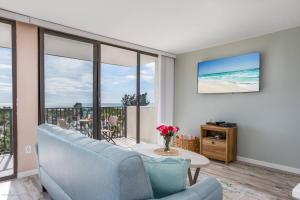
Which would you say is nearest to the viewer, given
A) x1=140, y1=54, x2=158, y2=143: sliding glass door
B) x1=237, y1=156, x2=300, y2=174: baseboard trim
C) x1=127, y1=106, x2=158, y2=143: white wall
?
x1=237, y1=156, x2=300, y2=174: baseboard trim

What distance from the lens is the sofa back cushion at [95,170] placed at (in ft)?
3.01

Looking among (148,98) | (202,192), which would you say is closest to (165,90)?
(148,98)

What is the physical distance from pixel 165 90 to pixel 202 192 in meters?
3.70

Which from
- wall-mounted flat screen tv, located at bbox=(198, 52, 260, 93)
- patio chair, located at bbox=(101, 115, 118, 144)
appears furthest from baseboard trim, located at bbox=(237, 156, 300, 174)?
patio chair, located at bbox=(101, 115, 118, 144)

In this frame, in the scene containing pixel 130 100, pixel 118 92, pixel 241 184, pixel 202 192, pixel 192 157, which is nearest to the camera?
pixel 202 192

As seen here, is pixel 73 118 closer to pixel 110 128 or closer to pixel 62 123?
Result: pixel 62 123

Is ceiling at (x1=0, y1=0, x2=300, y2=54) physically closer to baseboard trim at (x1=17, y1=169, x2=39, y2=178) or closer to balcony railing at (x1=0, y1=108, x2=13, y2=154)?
balcony railing at (x1=0, y1=108, x2=13, y2=154)

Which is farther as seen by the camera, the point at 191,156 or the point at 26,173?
the point at 26,173

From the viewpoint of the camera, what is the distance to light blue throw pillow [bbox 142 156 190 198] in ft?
3.62

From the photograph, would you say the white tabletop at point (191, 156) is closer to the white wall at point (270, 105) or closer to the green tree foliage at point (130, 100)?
the white wall at point (270, 105)

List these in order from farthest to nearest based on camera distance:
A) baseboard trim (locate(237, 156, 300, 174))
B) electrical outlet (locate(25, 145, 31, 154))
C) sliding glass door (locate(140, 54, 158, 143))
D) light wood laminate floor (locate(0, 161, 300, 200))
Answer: sliding glass door (locate(140, 54, 158, 143)) < baseboard trim (locate(237, 156, 300, 174)) < electrical outlet (locate(25, 145, 31, 154)) < light wood laminate floor (locate(0, 161, 300, 200))

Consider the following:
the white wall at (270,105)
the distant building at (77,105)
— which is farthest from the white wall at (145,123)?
the distant building at (77,105)

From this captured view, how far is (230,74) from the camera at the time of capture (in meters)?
3.68

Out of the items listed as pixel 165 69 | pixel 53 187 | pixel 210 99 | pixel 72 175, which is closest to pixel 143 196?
pixel 72 175
